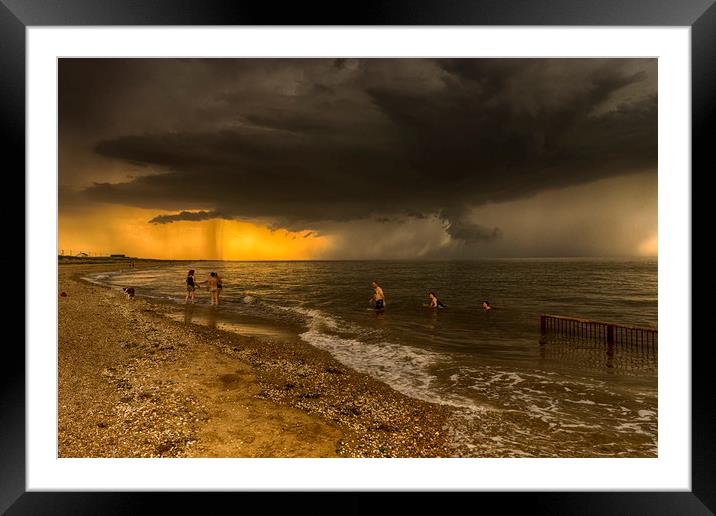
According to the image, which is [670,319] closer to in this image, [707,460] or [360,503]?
[707,460]

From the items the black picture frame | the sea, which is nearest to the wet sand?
the sea

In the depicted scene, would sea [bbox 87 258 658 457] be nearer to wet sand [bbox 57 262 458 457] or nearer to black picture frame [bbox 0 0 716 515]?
wet sand [bbox 57 262 458 457]

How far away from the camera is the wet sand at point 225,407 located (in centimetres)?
306

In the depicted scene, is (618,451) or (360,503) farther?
(618,451)

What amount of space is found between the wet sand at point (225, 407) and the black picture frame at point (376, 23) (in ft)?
3.96

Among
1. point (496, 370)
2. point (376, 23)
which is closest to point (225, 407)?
point (376, 23)

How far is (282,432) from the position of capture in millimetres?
3291

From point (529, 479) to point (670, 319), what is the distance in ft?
4.80

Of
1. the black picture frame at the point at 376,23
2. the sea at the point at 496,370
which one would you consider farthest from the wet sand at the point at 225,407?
the black picture frame at the point at 376,23

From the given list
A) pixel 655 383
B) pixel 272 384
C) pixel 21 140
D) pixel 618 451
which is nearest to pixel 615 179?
pixel 655 383

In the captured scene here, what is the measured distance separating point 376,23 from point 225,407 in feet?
13.8

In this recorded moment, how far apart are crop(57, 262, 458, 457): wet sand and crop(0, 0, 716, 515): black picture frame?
3.96 ft

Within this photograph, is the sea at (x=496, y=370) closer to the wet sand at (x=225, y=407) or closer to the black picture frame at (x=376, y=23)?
the wet sand at (x=225, y=407)

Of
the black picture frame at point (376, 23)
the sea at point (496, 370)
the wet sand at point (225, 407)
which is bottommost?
the sea at point (496, 370)
